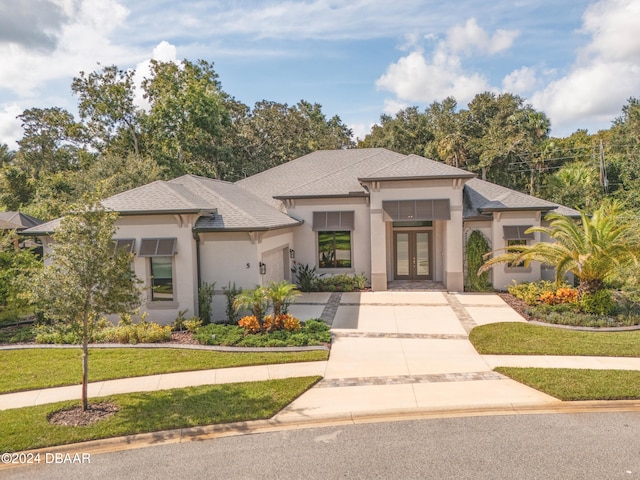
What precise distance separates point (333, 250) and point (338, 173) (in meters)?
4.65

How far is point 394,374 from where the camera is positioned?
1028 centimetres

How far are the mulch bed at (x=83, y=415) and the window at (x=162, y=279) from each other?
6899 millimetres

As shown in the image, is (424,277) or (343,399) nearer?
(343,399)

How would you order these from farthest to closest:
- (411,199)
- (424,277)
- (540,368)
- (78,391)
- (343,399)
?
(424,277) < (411,199) < (540,368) < (78,391) < (343,399)

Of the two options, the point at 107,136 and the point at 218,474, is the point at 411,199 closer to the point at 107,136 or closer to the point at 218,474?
the point at 218,474

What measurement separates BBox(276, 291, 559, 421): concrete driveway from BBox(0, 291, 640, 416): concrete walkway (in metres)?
0.02

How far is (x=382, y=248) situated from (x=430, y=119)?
28.1m

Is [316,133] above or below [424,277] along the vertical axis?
above

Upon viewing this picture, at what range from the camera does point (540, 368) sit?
1036cm

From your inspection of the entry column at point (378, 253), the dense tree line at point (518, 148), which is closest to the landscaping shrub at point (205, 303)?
the entry column at point (378, 253)

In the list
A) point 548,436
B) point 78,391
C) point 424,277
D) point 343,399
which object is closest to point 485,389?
point 548,436

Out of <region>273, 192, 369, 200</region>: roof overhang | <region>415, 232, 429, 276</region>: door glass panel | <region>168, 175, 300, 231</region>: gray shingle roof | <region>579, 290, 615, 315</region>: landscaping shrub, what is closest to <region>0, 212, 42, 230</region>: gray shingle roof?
<region>168, 175, 300, 231</region>: gray shingle roof

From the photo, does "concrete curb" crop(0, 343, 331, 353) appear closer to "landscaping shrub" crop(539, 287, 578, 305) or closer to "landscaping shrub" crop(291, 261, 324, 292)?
"landscaping shrub" crop(291, 261, 324, 292)

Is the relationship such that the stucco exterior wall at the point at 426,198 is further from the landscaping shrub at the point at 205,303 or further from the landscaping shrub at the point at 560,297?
the landscaping shrub at the point at 205,303
